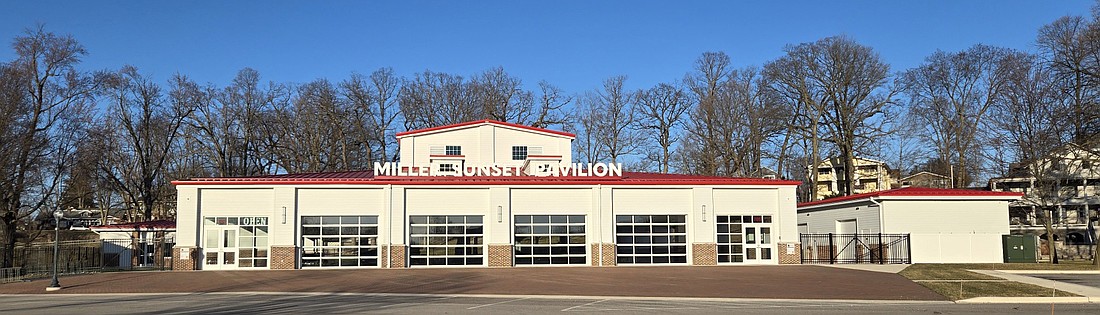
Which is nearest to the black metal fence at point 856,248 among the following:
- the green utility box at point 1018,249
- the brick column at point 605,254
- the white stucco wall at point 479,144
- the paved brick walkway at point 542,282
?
the green utility box at point 1018,249

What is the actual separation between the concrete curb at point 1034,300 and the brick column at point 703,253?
17.2m

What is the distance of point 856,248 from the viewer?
1624 inches

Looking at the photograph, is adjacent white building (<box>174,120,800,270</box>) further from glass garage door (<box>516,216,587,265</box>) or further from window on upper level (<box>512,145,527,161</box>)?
window on upper level (<box>512,145,527,161</box>)

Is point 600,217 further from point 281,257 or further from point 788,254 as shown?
point 281,257

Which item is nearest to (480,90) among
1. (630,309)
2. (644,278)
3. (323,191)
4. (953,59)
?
(323,191)

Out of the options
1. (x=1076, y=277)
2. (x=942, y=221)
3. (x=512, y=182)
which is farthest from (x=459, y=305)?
(x=942, y=221)

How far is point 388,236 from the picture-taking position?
37.5 meters

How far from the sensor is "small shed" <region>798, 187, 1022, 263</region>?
1550 inches

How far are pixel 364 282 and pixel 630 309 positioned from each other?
39.6 feet

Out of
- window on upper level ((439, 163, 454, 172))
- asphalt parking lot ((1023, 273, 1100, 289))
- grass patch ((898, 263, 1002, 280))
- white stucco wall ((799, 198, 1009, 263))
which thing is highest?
window on upper level ((439, 163, 454, 172))

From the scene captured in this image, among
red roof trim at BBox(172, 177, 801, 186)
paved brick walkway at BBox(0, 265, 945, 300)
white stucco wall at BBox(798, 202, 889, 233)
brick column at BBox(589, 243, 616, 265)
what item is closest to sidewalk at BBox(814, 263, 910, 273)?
paved brick walkway at BBox(0, 265, 945, 300)

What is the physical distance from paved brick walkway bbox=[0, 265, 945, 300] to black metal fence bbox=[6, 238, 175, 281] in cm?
424

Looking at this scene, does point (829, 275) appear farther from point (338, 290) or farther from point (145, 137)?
point (145, 137)

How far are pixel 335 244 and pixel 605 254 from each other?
11.8 m
